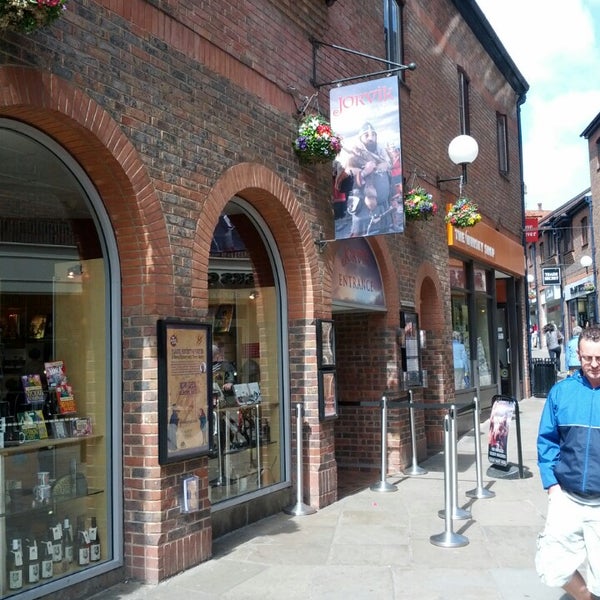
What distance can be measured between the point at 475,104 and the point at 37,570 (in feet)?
41.9

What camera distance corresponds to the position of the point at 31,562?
4.73 metres

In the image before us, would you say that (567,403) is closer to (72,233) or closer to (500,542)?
(500,542)

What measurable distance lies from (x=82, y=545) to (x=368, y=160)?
4760mm

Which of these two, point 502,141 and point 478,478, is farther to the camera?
point 502,141

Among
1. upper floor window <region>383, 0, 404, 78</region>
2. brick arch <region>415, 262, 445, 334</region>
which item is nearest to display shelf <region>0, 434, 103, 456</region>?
brick arch <region>415, 262, 445, 334</region>

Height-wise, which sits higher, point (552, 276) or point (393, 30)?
point (393, 30)

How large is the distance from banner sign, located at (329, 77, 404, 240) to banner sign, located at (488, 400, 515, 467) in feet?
10.9

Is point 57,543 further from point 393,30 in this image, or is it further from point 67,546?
point 393,30

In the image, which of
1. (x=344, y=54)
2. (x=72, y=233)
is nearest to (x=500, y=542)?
(x=72, y=233)

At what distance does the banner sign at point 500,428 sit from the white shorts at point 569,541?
519 cm

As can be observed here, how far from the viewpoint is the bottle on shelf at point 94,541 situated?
5.09 m

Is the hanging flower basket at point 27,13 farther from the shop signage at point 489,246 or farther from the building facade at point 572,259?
the building facade at point 572,259

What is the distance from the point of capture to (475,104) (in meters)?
14.6

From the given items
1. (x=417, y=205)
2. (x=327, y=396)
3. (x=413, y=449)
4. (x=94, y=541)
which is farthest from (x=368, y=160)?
(x=94, y=541)
